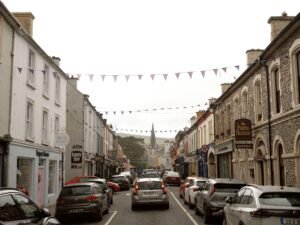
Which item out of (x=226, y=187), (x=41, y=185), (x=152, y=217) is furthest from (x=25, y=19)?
(x=226, y=187)

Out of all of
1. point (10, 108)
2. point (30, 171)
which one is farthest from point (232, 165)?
point (10, 108)

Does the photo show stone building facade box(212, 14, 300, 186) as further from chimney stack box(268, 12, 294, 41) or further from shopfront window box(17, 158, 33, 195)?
shopfront window box(17, 158, 33, 195)

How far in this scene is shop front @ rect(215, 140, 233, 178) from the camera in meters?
30.3

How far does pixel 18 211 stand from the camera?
716 centimetres

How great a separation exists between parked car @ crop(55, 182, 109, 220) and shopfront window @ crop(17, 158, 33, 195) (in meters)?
3.98

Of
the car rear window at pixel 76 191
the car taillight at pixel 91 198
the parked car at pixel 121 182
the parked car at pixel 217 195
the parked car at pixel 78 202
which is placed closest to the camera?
the parked car at pixel 217 195

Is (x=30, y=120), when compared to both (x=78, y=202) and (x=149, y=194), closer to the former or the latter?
(x=78, y=202)

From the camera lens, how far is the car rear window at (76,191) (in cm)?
1610

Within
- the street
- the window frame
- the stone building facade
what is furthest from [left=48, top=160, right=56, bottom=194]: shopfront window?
the stone building facade

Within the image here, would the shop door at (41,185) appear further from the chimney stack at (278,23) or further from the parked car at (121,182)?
the parked car at (121,182)

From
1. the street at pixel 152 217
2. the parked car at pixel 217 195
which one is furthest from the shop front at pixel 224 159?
the parked car at pixel 217 195

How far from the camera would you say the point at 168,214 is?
695 inches

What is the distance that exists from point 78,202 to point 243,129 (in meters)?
10.7

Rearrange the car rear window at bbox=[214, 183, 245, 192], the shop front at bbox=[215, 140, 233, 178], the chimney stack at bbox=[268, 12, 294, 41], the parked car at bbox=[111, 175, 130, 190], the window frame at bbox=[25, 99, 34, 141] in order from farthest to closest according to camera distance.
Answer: the parked car at bbox=[111, 175, 130, 190] < the shop front at bbox=[215, 140, 233, 178] < the chimney stack at bbox=[268, 12, 294, 41] < the window frame at bbox=[25, 99, 34, 141] < the car rear window at bbox=[214, 183, 245, 192]
